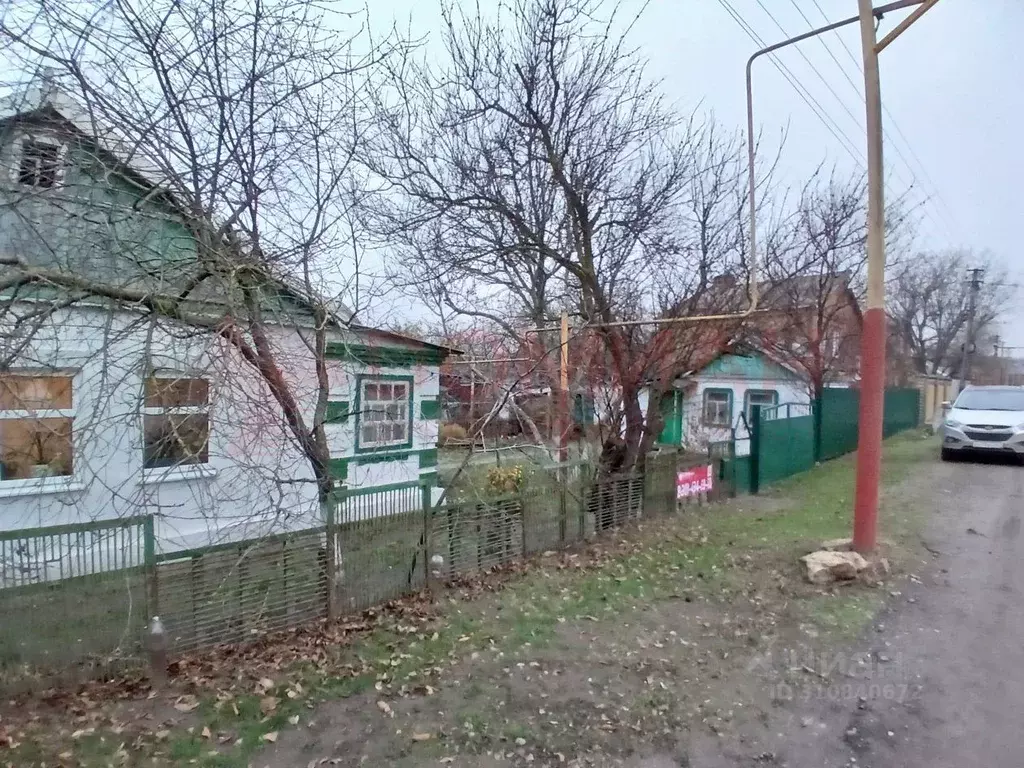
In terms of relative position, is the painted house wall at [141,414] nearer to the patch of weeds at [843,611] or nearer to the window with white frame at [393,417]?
the window with white frame at [393,417]

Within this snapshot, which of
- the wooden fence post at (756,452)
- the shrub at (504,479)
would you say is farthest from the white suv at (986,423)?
the shrub at (504,479)

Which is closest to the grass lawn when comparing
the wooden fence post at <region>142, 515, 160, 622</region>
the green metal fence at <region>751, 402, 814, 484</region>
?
the wooden fence post at <region>142, 515, 160, 622</region>

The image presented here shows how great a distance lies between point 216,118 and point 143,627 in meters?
3.78

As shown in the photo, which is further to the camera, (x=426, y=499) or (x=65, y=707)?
(x=426, y=499)

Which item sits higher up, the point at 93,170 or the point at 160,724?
the point at 93,170

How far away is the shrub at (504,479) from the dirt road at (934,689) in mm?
4930

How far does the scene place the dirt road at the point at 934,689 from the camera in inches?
150

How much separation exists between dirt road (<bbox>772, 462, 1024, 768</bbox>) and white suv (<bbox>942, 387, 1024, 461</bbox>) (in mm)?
8809

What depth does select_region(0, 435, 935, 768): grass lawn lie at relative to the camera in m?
4.06

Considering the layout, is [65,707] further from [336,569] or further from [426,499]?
[426,499]

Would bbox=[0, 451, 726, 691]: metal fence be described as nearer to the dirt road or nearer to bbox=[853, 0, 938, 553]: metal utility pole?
bbox=[853, 0, 938, 553]: metal utility pole

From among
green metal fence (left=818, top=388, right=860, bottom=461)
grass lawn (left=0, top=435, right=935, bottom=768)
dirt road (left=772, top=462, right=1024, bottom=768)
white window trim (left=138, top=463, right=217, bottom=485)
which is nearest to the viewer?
dirt road (left=772, top=462, right=1024, bottom=768)

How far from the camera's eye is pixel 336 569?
6.26 m

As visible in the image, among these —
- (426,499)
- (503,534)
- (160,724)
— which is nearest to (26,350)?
(160,724)
